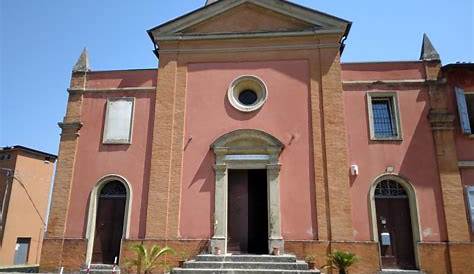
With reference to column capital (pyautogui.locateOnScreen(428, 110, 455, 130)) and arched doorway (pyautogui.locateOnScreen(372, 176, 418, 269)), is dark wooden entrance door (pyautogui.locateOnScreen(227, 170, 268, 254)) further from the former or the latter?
column capital (pyautogui.locateOnScreen(428, 110, 455, 130))

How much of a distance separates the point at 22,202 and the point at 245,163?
18.4 meters

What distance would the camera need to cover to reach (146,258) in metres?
11.9

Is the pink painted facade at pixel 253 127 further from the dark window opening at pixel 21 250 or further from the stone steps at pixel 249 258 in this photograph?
the dark window opening at pixel 21 250

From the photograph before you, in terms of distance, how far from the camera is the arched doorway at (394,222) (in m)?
12.5

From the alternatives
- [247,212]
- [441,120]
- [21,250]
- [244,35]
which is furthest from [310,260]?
[21,250]

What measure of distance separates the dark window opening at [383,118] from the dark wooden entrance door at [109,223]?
9.41 metres

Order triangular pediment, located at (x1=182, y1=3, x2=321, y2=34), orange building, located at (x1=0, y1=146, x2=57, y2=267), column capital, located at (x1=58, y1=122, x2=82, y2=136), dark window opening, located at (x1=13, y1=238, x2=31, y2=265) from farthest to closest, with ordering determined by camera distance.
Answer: dark window opening, located at (x1=13, y1=238, x2=31, y2=265) → orange building, located at (x1=0, y1=146, x2=57, y2=267) → triangular pediment, located at (x1=182, y1=3, x2=321, y2=34) → column capital, located at (x1=58, y1=122, x2=82, y2=136)

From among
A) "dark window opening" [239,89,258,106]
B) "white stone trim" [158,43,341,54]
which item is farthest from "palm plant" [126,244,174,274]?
"white stone trim" [158,43,341,54]

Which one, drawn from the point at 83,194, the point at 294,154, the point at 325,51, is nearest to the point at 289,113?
the point at 294,154

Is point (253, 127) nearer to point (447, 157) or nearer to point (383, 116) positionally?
point (383, 116)

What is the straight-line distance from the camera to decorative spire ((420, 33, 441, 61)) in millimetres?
14070

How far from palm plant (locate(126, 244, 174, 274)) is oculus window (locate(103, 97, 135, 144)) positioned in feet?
13.3

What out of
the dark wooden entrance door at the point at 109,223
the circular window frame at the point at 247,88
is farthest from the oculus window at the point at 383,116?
the dark wooden entrance door at the point at 109,223

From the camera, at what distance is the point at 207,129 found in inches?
556
